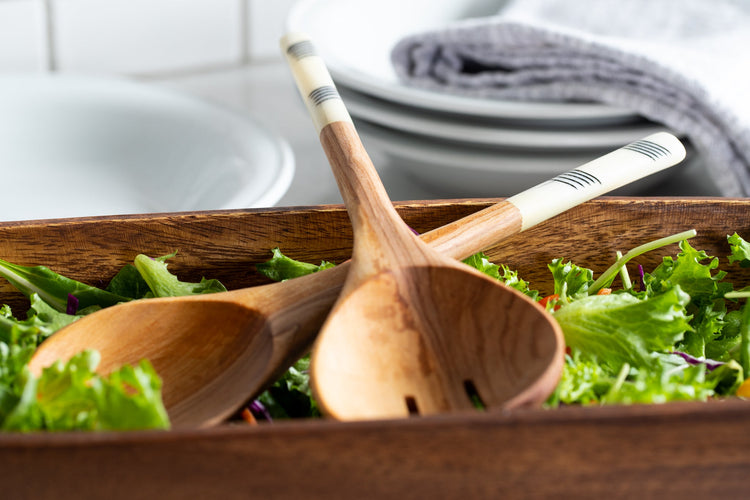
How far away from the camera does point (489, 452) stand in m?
0.32

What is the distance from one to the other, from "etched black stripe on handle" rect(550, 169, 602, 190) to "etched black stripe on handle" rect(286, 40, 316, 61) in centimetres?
19

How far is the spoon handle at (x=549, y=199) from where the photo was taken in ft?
1.55

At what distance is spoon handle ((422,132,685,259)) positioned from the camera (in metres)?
0.47

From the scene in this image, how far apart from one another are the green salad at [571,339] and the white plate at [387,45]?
0.64ft

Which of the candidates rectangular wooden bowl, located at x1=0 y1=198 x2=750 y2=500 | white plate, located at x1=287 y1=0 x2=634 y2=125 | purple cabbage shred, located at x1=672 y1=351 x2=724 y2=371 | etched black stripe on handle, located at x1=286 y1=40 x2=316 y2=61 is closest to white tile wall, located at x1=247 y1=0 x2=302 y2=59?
white plate, located at x1=287 y1=0 x2=634 y2=125

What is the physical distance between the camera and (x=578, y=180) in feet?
1.66

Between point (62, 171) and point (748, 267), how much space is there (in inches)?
24.3

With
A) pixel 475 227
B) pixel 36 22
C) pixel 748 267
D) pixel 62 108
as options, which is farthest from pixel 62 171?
pixel 748 267

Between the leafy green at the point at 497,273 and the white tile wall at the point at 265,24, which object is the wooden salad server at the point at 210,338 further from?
the white tile wall at the point at 265,24

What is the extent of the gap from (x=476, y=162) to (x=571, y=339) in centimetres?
28

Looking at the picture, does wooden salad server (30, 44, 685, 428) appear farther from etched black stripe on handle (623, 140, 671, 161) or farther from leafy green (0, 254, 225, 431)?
etched black stripe on handle (623, 140, 671, 161)

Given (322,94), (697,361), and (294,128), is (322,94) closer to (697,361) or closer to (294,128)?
(697,361)

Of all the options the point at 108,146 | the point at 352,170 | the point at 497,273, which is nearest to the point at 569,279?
the point at 497,273

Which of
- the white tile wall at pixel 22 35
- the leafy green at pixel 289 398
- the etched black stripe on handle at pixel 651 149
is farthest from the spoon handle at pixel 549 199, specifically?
the white tile wall at pixel 22 35
